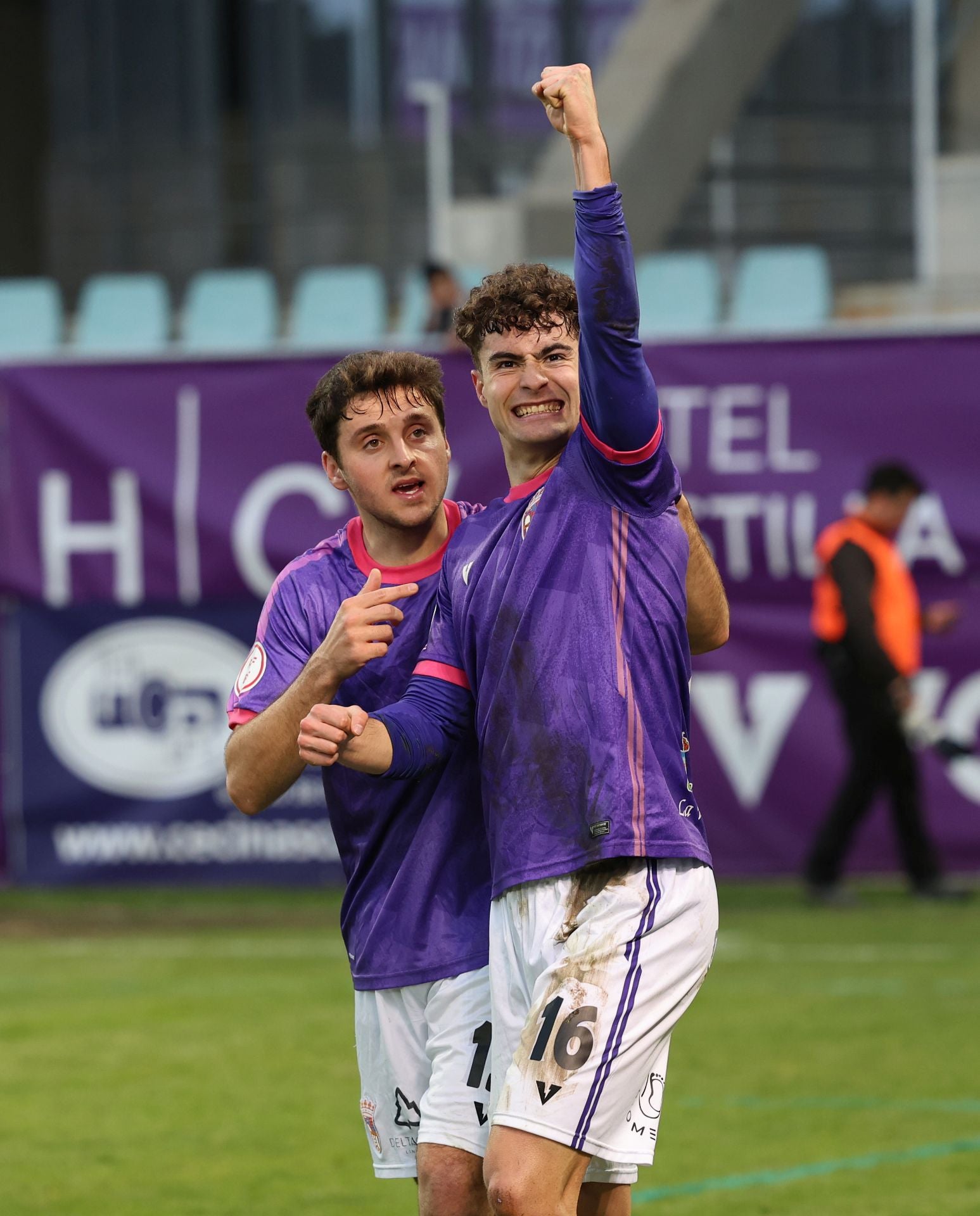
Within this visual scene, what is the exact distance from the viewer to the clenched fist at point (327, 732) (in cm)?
369

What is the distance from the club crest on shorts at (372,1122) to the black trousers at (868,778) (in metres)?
6.69

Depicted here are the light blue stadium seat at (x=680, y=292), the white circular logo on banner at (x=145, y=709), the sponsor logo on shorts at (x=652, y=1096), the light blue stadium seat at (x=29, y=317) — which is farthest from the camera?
the light blue stadium seat at (x=29, y=317)

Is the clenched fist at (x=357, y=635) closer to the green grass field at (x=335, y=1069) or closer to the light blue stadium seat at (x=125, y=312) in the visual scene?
the green grass field at (x=335, y=1069)

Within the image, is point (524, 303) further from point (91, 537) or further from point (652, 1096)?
point (91, 537)

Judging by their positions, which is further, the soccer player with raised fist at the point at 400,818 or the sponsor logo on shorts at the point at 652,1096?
the soccer player with raised fist at the point at 400,818

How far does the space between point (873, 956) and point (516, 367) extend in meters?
6.30

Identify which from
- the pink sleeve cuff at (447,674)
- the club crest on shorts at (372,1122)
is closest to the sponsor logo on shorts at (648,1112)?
the club crest on shorts at (372,1122)

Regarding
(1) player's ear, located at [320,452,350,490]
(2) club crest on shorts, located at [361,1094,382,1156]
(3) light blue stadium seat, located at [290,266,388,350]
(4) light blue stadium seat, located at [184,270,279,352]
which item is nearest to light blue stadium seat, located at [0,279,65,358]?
(4) light blue stadium seat, located at [184,270,279,352]

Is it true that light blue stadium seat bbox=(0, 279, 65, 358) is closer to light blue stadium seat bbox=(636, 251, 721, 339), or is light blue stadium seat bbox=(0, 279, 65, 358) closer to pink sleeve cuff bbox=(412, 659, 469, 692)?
light blue stadium seat bbox=(636, 251, 721, 339)

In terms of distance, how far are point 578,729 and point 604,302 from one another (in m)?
0.77

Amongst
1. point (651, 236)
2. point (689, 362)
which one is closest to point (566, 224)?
point (651, 236)

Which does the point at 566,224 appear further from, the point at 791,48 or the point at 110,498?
the point at 110,498

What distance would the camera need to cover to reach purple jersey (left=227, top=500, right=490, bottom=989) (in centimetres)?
411

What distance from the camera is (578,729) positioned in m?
3.77
